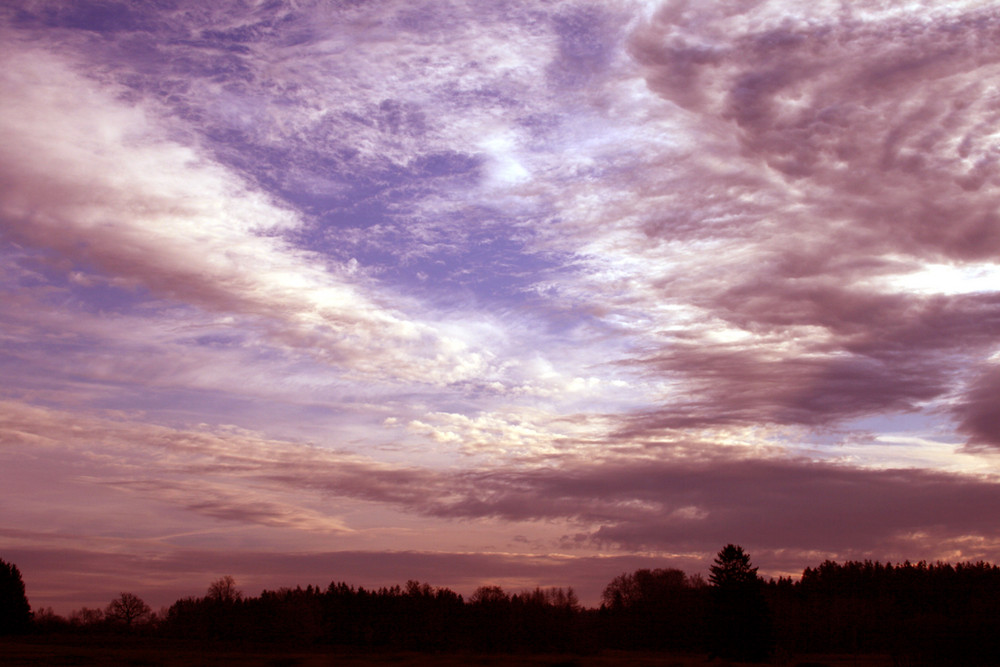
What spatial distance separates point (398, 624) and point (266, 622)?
3237cm

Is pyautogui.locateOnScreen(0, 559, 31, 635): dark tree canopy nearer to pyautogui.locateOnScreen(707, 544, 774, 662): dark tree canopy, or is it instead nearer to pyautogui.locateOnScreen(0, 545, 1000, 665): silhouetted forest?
pyautogui.locateOnScreen(0, 545, 1000, 665): silhouetted forest

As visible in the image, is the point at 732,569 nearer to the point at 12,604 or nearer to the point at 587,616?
the point at 587,616

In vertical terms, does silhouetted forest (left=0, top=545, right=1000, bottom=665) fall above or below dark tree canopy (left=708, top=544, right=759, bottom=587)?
below

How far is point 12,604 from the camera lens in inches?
5482

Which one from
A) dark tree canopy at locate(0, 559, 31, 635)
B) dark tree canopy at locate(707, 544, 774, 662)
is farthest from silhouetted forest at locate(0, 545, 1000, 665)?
dark tree canopy at locate(707, 544, 774, 662)

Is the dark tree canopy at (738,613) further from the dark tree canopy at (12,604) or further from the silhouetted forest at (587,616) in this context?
the dark tree canopy at (12,604)

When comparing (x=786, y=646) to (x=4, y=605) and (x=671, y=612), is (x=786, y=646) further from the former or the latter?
(x=4, y=605)

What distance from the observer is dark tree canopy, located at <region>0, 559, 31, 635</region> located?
137375 millimetres

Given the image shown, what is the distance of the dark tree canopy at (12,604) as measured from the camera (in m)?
137

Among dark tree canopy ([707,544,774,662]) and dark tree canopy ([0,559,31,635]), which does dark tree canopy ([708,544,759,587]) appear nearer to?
dark tree canopy ([707,544,774,662])

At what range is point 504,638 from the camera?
147 meters

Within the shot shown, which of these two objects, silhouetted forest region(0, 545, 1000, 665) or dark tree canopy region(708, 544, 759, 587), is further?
silhouetted forest region(0, 545, 1000, 665)

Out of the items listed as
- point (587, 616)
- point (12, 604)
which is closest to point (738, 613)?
point (587, 616)

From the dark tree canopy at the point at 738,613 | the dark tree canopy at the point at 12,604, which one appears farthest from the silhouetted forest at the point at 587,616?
the dark tree canopy at the point at 738,613
